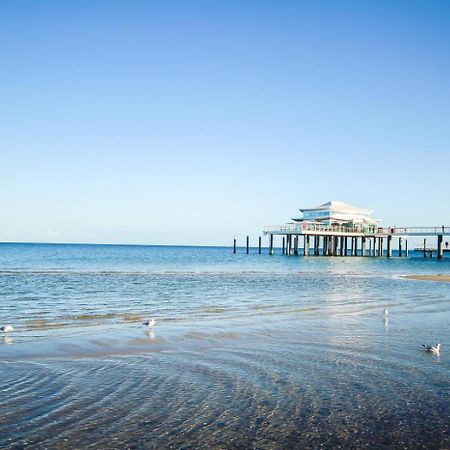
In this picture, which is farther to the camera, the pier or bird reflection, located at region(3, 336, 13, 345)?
the pier

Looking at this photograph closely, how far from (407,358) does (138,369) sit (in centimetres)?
505

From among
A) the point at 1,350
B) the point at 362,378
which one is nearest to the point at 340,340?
the point at 362,378

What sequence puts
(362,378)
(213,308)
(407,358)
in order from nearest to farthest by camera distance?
(362,378), (407,358), (213,308)

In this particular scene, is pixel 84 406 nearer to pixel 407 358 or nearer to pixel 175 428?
pixel 175 428

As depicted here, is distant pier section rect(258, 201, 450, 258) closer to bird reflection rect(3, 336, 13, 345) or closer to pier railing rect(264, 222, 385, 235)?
pier railing rect(264, 222, 385, 235)

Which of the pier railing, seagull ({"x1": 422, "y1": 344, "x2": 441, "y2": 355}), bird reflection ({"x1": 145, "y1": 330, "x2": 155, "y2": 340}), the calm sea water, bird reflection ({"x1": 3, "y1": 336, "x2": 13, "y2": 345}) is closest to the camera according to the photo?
the calm sea water

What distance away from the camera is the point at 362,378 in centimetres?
864

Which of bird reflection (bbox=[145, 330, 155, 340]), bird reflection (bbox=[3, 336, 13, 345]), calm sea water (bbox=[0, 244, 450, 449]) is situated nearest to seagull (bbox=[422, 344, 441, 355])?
Answer: calm sea water (bbox=[0, 244, 450, 449])

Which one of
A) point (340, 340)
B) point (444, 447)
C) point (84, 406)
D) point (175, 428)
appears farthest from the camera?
point (340, 340)

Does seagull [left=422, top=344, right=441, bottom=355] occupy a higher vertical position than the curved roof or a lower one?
lower

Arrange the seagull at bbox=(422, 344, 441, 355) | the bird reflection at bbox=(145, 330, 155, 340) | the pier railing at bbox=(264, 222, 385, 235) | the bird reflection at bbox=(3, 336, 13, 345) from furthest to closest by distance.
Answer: the pier railing at bbox=(264, 222, 385, 235), the bird reflection at bbox=(145, 330, 155, 340), the bird reflection at bbox=(3, 336, 13, 345), the seagull at bbox=(422, 344, 441, 355)

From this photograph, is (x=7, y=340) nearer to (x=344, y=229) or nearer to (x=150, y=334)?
(x=150, y=334)

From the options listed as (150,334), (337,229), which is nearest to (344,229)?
(337,229)

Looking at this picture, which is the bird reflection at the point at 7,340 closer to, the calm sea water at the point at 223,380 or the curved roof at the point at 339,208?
the calm sea water at the point at 223,380
